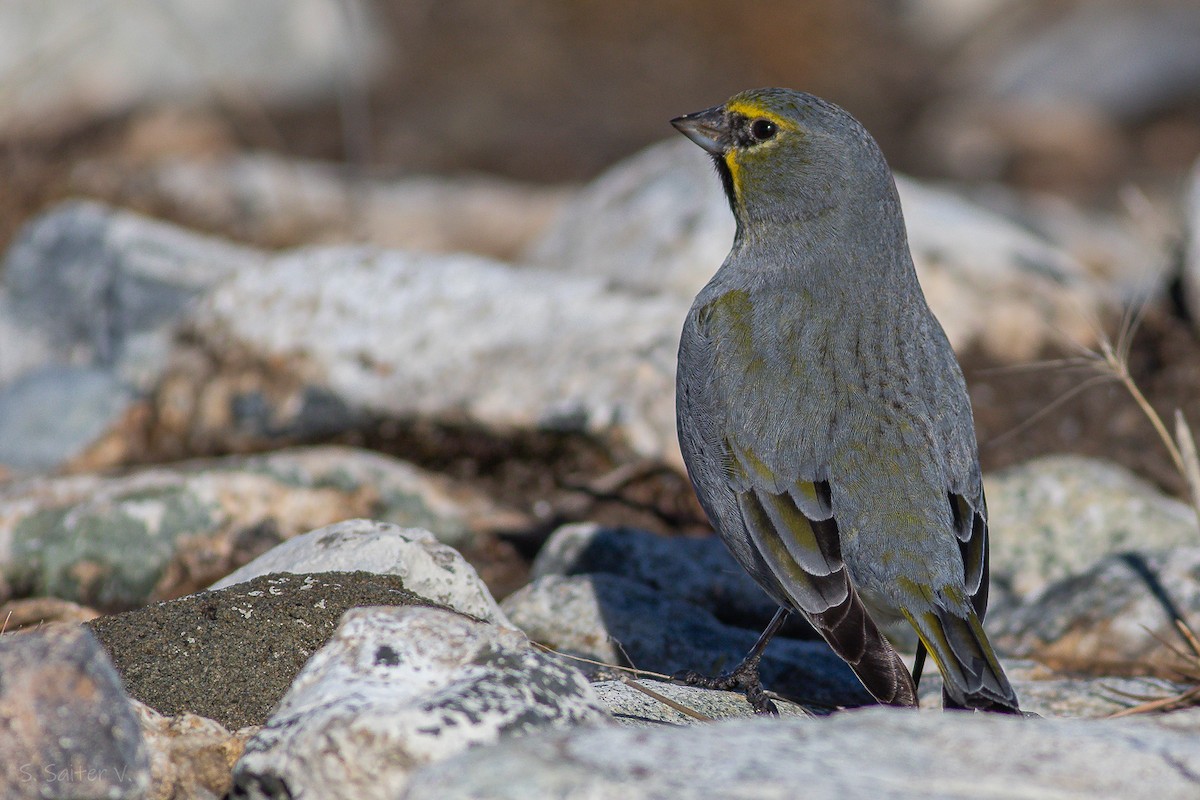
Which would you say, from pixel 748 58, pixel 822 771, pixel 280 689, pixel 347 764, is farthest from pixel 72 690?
pixel 748 58

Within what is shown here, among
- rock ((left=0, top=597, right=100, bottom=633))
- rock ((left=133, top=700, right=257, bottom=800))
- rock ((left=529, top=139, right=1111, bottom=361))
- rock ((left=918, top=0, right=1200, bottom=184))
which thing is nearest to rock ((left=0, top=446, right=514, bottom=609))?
rock ((left=0, top=597, right=100, bottom=633))

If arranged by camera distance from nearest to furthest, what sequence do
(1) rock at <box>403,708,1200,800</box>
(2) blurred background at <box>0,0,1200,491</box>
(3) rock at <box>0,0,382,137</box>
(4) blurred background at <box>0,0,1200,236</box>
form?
1. (1) rock at <box>403,708,1200,800</box>
2. (2) blurred background at <box>0,0,1200,491</box>
3. (3) rock at <box>0,0,382,137</box>
4. (4) blurred background at <box>0,0,1200,236</box>

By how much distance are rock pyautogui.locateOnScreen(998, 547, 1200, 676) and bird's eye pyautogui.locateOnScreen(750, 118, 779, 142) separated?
7.45ft

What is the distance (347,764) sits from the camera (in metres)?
2.74

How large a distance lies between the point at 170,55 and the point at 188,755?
12.7 meters

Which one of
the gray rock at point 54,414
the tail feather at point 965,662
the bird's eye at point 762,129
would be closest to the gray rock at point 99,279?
the gray rock at point 54,414

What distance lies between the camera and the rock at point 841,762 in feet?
8.17

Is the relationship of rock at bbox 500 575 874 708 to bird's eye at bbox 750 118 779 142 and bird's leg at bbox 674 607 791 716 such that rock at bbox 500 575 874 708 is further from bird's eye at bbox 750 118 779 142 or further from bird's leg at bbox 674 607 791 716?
bird's eye at bbox 750 118 779 142

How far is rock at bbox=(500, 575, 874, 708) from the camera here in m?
4.79

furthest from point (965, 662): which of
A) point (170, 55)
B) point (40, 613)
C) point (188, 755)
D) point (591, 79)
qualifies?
point (591, 79)

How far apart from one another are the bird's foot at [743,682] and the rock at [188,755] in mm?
1610

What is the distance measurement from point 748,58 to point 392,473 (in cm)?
1237

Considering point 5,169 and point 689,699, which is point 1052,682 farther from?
point 5,169

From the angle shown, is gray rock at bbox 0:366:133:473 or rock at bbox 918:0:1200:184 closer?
gray rock at bbox 0:366:133:473
